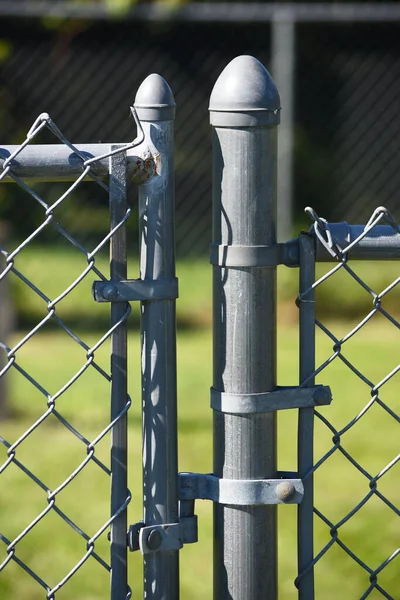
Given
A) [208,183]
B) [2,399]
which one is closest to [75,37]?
[208,183]

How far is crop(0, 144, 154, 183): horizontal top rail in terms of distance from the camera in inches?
56.6

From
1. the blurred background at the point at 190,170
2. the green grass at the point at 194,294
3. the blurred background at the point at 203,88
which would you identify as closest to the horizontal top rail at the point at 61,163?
the blurred background at the point at 190,170

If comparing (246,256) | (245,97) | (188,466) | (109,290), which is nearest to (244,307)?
(246,256)

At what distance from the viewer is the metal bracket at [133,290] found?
1468 millimetres

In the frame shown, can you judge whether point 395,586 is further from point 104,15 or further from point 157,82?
point 104,15

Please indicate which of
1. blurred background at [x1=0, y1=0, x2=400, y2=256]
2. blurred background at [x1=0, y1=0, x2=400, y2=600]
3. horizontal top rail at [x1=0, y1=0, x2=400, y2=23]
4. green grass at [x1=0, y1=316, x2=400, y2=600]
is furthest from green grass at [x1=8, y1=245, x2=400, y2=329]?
horizontal top rail at [x1=0, y1=0, x2=400, y2=23]

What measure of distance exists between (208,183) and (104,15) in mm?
1726

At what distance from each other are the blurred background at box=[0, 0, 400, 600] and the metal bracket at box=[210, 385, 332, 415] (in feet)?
8.08

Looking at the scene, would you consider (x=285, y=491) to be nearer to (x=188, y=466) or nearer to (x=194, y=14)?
(x=188, y=466)

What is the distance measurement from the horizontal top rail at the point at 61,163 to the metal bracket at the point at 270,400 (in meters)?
0.37

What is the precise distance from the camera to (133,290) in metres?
1.48

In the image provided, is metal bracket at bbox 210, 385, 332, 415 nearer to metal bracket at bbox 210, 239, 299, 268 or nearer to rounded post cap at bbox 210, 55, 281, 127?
metal bracket at bbox 210, 239, 299, 268

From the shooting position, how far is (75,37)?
786cm

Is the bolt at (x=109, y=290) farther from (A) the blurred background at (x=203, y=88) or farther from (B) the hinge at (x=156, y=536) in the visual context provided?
(A) the blurred background at (x=203, y=88)
